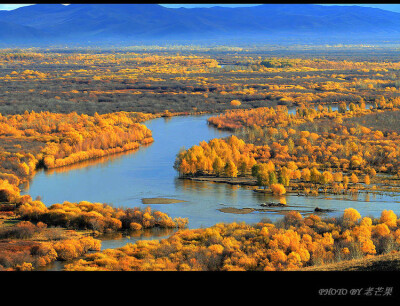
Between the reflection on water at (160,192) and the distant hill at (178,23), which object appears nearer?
the reflection on water at (160,192)

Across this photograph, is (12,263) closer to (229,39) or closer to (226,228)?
(226,228)

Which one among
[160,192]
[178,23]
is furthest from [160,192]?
[178,23]

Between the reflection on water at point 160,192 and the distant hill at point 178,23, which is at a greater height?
the distant hill at point 178,23

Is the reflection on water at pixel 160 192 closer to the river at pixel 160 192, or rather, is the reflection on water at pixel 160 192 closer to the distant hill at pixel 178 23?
the river at pixel 160 192

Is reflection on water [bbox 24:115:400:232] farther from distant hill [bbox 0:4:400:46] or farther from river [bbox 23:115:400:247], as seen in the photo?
distant hill [bbox 0:4:400:46]

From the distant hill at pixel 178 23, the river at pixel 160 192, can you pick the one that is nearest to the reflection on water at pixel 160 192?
the river at pixel 160 192

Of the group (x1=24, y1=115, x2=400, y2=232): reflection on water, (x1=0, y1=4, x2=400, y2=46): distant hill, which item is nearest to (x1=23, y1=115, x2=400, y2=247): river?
(x1=24, y1=115, x2=400, y2=232): reflection on water
